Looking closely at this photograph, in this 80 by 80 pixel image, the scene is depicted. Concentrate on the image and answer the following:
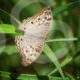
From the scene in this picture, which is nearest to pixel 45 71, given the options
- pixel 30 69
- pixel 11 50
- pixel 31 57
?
pixel 30 69

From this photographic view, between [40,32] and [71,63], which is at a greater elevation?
[40,32]

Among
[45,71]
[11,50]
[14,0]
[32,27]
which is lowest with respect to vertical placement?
[45,71]

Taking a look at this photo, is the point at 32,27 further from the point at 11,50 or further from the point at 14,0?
the point at 14,0

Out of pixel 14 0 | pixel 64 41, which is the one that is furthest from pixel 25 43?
pixel 14 0

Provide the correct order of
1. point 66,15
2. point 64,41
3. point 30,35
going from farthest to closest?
point 66,15 < point 64,41 < point 30,35

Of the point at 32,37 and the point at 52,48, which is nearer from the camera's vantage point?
the point at 32,37

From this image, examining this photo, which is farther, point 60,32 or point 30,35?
point 60,32

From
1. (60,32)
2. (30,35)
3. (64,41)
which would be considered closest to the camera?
(30,35)
